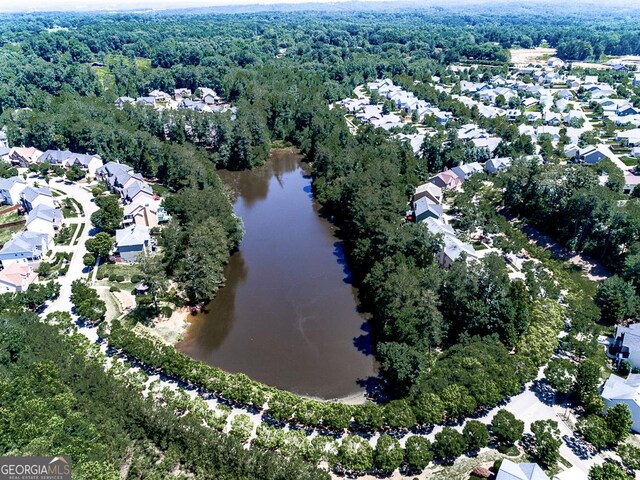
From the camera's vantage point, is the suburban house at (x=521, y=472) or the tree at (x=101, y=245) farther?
the tree at (x=101, y=245)

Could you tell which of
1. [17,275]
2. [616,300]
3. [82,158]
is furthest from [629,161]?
[82,158]

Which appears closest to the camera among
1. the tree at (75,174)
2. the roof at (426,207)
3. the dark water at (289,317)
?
the dark water at (289,317)

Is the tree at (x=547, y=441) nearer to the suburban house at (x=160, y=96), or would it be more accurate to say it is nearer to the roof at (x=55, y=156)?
the roof at (x=55, y=156)

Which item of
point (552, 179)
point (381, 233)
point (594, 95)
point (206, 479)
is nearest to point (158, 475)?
point (206, 479)

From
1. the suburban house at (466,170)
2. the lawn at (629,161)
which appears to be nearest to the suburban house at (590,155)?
the lawn at (629,161)

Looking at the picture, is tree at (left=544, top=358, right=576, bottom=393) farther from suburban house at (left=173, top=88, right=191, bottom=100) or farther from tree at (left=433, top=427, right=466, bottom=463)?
suburban house at (left=173, top=88, right=191, bottom=100)

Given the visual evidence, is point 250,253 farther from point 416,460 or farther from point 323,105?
point 323,105

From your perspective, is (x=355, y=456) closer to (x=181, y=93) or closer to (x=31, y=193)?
(x=31, y=193)
